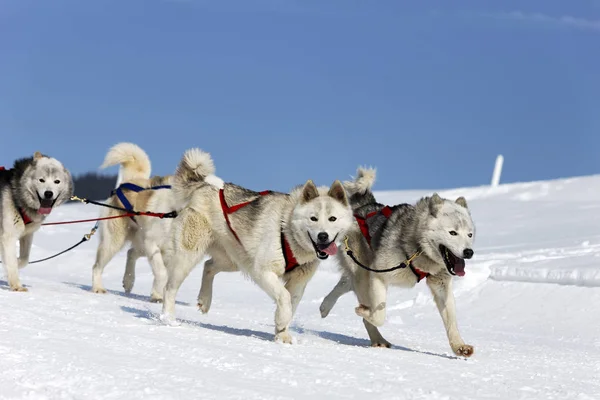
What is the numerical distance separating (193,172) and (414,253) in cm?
209

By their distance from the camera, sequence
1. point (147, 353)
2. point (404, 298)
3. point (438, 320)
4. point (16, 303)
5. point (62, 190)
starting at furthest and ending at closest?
1. point (404, 298)
2. point (438, 320)
3. point (62, 190)
4. point (16, 303)
5. point (147, 353)

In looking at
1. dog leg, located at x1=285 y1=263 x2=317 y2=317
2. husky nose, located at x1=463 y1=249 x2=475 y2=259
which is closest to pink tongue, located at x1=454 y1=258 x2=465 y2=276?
husky nose, located at x1=463 y1=249 x2=475 y2=259

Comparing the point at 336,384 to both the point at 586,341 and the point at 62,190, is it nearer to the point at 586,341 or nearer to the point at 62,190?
the point at 62,190

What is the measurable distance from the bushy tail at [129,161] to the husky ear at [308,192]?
14.6ft

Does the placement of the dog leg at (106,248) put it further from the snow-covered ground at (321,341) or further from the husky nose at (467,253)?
the husky nose at (467,253)

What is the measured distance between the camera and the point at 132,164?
1059cm

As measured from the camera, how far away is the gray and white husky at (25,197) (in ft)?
27.5

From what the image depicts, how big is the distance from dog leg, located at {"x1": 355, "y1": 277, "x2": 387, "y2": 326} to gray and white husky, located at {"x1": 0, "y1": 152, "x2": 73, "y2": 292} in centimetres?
360

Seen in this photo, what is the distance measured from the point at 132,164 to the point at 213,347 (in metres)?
5.52

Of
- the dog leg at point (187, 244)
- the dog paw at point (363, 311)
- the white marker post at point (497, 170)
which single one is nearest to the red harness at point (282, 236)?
the dog leg at point (187, 244)

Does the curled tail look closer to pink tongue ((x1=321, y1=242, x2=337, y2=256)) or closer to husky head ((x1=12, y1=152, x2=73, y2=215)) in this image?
pink tongue ((x1=321, y1=242, x2=337, y2=256))

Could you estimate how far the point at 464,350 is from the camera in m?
6.44

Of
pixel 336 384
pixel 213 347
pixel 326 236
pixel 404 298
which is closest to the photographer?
pixel 336 384

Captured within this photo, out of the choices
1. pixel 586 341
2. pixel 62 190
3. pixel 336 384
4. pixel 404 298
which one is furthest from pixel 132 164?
pixel 336 384
